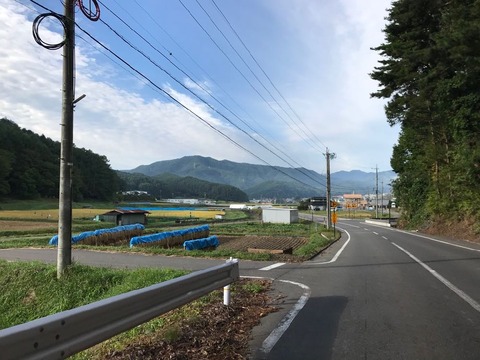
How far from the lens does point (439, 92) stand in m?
28.0

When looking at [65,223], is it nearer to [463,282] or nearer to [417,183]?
[463,282]

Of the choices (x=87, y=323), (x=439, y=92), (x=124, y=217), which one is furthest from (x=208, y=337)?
(x=124, y=217)

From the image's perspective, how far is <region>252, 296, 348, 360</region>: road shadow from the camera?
17.1 feet

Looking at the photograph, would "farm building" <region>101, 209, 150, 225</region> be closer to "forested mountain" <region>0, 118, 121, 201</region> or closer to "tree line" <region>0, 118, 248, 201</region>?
"tree line" <region>0, 118, 248, 201</region>

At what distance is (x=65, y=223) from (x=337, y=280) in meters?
7.09

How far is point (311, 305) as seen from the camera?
8039mm

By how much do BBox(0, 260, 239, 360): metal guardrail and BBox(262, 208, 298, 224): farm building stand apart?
68.5m

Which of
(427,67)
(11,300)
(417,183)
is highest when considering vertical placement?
(427,67)

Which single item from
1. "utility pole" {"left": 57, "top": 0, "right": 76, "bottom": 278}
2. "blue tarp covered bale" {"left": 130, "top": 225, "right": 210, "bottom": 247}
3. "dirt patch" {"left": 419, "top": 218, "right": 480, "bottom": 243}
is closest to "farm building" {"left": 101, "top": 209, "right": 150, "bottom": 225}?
"blue tarp covered bale" {"left": 130, "top": 225, "right": 210, "bottom": 247}

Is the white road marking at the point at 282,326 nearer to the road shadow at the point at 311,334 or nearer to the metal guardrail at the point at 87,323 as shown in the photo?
the road shadow at the point at 311,334

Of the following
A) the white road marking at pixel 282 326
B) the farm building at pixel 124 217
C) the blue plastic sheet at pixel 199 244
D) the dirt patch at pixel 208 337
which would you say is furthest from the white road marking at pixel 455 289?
the farm building at pixel 124 217

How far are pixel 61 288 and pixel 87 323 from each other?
7.88m

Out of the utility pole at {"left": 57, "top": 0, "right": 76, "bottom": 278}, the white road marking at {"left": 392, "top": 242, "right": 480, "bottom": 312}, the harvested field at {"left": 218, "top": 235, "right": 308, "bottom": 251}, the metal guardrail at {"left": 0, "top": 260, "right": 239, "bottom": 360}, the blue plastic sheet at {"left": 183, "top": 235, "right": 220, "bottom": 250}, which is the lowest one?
the harvested field at {"left": 218, "top": 235, "right": 308, "bottom": 251}

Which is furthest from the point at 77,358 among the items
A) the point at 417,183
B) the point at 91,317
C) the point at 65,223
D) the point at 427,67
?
the point at 417,183
